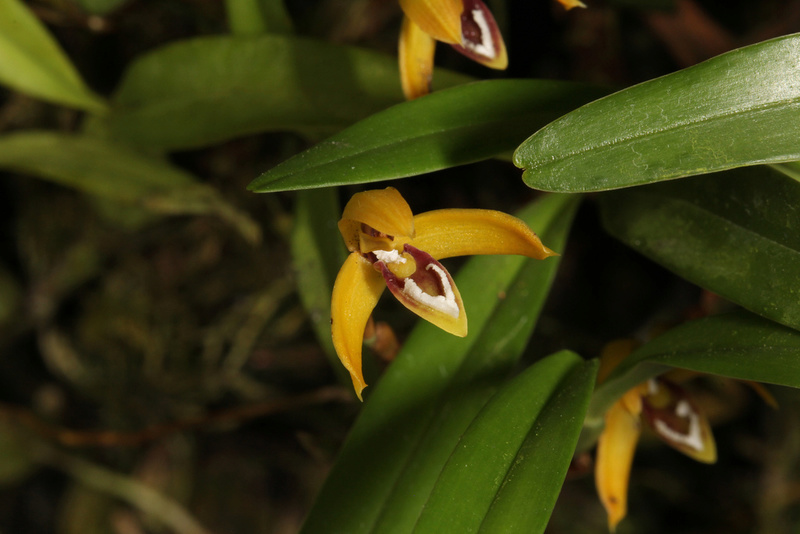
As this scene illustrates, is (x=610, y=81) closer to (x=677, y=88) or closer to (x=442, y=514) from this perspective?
(x=677, y=88)

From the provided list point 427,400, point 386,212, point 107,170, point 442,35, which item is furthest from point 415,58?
point 107,170

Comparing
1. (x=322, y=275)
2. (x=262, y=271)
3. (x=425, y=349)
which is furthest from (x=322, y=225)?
(x=262, y=271)

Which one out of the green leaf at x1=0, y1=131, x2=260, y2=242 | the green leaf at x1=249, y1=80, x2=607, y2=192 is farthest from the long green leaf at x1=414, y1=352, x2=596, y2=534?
the green leaf at x1=0, y1=131, x2=260, y2=242

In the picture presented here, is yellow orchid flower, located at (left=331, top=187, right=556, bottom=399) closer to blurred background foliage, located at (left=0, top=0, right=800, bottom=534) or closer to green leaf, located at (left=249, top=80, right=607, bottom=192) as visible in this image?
green leaf, located at (left=249, top=80, right=607, bottom=192)

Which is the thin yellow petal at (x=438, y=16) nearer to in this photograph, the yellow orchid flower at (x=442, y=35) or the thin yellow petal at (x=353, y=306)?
the yellow orchid flower at (x=442, y=35)

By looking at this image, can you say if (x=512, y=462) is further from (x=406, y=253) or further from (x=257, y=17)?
(x=257, y=17)

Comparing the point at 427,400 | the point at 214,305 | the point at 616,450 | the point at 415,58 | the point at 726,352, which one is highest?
the point at 415,58
